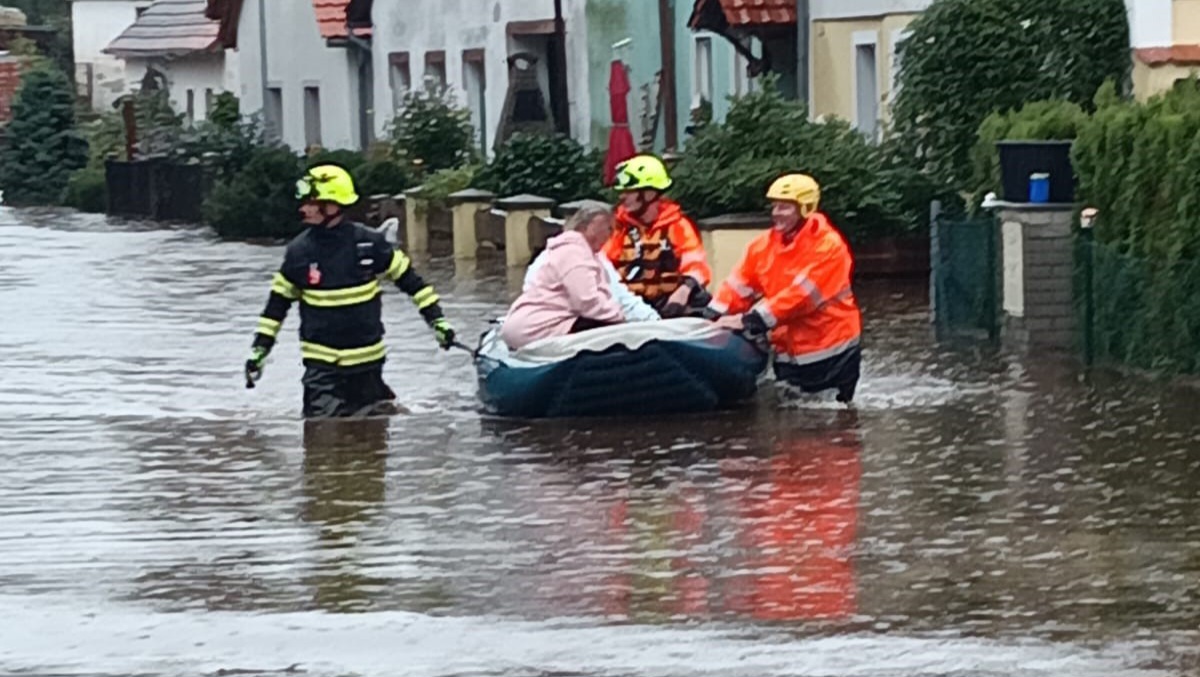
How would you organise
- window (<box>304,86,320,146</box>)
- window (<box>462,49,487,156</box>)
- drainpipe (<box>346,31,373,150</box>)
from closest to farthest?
window (<box>462,49,487,156</box>) → drainpipe (<box>346,31,373,150</box>) → window (<box>304,86,320,146</box>)

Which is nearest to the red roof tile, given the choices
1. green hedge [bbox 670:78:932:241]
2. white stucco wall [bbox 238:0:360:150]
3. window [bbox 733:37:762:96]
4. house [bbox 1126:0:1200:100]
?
house [bbox 1126:0:1200:100]

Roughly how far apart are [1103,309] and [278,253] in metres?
19.4

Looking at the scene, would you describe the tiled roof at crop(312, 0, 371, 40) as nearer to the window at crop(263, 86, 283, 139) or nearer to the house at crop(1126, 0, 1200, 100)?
the window at crop(263, 86, 283, 139)

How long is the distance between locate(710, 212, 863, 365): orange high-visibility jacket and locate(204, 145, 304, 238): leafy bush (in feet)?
77.6

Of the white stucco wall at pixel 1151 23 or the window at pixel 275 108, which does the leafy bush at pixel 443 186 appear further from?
the window at pixel 275 108

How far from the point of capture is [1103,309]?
17.9 meters

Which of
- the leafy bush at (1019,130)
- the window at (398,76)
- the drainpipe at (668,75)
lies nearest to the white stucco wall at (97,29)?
the window at (398,76)

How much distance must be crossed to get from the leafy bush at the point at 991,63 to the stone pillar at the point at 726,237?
2.61 metres

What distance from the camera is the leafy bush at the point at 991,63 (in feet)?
84.1

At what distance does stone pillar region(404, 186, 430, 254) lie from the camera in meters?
36.2

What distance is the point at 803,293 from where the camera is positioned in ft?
53.8

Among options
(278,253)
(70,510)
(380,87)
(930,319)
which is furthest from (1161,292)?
(380,87)

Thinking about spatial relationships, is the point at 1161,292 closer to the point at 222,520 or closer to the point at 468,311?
the point at 222,520

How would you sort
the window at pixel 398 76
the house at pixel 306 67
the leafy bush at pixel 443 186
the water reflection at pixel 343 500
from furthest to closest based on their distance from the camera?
the house at pixel 306 67
the window at pixel 398 76
the leafy bush at pixel 443 186
the water reflection at pixel 343 500
